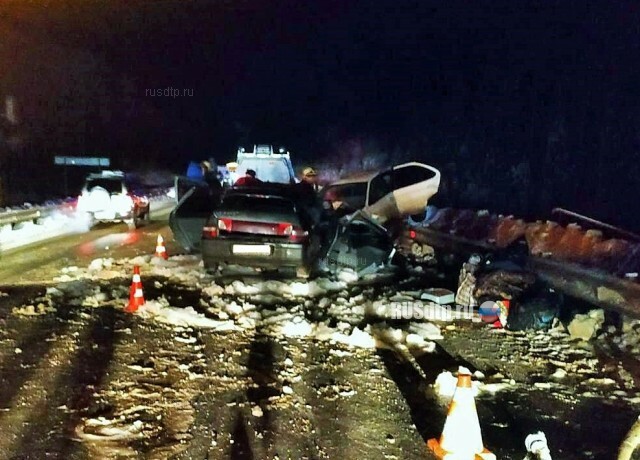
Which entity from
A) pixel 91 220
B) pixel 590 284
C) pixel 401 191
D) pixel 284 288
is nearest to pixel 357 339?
pixel 284 288

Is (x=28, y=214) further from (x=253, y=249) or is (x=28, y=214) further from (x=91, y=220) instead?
(x=253, y=249)

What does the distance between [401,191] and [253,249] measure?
796 cm

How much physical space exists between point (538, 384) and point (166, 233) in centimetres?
1254

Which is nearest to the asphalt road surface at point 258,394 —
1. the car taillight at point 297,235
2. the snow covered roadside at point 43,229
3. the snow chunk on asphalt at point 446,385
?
the snow chunk on asphalt at point 446,385

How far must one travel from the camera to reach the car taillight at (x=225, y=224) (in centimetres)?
1035

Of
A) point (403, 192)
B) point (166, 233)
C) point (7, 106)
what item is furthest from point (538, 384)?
point (7, 106)

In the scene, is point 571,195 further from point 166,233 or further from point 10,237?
point 10,237

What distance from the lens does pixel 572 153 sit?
24547mm

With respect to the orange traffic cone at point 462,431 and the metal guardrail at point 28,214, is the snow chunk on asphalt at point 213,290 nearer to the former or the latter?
the orange traffic cone at point 462,431

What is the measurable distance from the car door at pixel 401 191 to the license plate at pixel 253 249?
6.94 m

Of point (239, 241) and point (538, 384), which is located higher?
point (239, 241)

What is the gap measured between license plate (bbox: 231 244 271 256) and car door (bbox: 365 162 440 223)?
694 centimetres

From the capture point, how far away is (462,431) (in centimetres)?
451

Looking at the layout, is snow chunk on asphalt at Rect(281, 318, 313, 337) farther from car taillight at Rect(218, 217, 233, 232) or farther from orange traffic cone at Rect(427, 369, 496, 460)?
orange traffic cone at Rect(427, 369, 496, 460)
